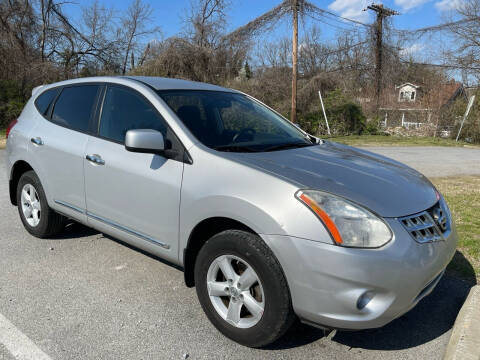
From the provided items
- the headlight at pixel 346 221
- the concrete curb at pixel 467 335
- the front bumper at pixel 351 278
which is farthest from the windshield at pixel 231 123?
the concrete curb at pixel 467 335

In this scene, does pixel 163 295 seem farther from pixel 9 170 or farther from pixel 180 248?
pixel 9 170

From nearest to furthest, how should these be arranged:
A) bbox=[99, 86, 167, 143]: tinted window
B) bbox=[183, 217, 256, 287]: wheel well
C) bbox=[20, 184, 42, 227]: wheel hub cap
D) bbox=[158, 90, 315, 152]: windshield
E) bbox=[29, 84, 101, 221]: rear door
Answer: bbox=[183, 217, 256, 287]: wheel well → bbox=[158, 90, 315, 152]: windshield → bbox=[99, 86, 167, 143]: tinted window → bbox=[29, 84, 101, 221]: rear door → bbox=[20, 184, 42, 227]: wheel hub cap

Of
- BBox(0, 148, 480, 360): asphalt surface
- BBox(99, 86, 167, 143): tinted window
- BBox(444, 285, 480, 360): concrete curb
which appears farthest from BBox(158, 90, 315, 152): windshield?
BBox(444, 285, 480, 360): concrete curb

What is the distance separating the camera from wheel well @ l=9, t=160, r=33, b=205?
14.6 feet

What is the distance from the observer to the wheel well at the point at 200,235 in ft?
8.62

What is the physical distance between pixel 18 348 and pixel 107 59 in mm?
22935

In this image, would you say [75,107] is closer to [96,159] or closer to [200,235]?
[96,159]

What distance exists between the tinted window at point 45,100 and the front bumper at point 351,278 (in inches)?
124

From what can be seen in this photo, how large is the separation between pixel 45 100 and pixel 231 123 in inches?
90.1

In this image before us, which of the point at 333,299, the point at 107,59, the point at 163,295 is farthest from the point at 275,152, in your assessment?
the point at 107,59

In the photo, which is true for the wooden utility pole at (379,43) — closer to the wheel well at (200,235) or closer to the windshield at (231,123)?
the windshield at (231,123)

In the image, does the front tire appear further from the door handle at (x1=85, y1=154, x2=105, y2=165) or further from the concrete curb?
the door handle at (x1=85, y1=154, x2=105, y2=165)

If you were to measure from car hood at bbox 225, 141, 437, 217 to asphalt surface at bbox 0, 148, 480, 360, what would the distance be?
948mm

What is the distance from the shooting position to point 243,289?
252cm
